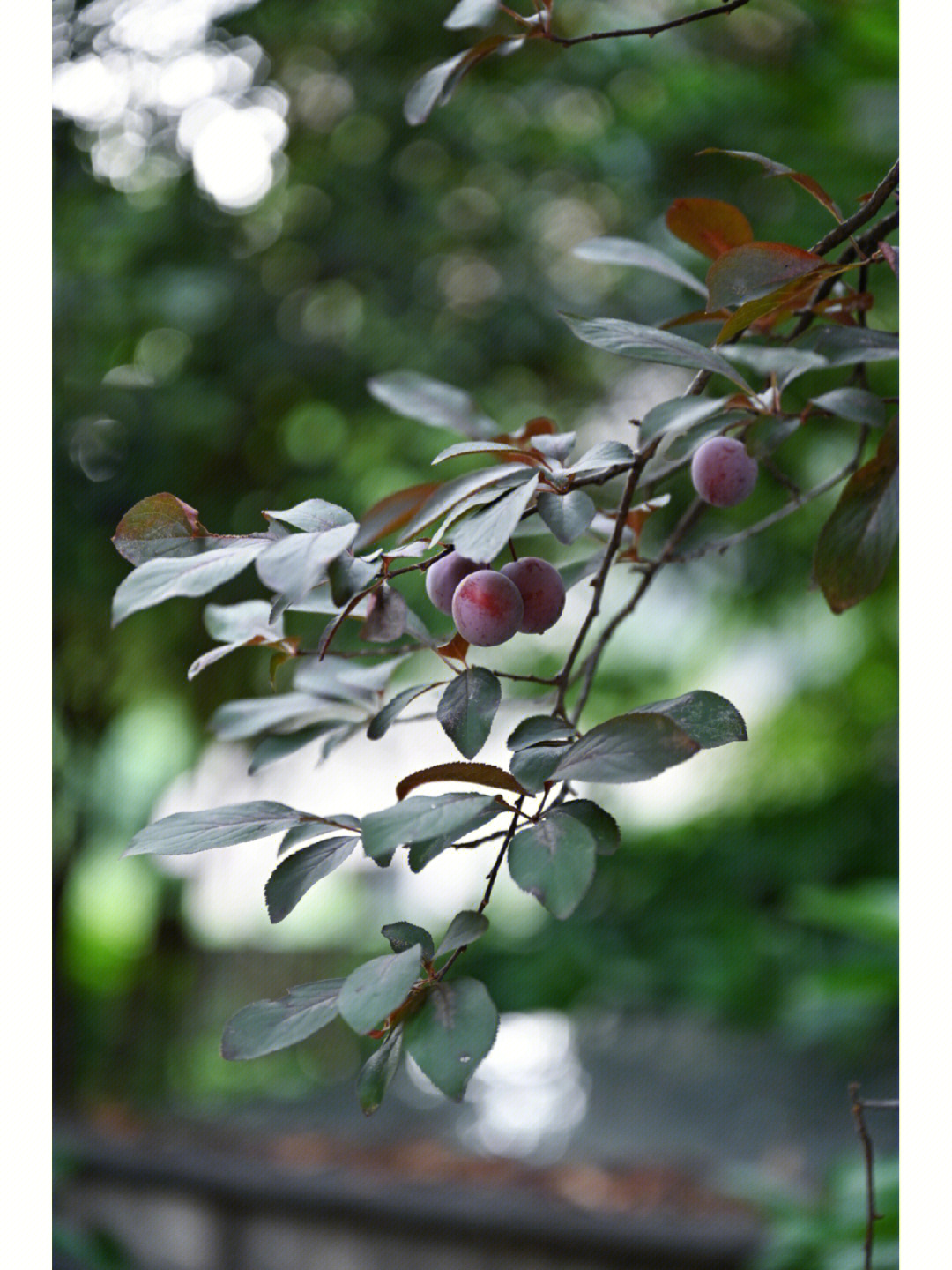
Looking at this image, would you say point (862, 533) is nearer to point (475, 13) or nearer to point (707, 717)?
point (707, 717)

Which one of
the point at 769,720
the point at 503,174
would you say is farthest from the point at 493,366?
the point at 769,720

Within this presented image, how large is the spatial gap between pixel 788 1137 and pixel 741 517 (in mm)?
1013

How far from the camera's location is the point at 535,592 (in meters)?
0.32

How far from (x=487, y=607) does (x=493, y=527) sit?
28 millimetres

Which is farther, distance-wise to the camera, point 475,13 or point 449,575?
point 475,13

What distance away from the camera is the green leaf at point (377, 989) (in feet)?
0.84

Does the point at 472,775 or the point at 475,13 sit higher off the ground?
the point at 475,13

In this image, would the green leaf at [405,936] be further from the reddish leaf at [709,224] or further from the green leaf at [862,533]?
the reddish leaf at [709,224]

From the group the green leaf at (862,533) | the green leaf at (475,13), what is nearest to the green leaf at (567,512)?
the green leaf at (862,533)

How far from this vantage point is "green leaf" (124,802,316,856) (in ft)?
1.01

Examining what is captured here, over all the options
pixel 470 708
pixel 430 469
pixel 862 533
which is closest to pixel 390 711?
pixel 470 708

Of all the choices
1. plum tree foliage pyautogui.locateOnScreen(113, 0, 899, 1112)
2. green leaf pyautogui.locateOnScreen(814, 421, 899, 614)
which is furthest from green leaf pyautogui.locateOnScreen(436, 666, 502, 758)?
green leaf pyautogui.locateOnScreen(814, 421, 899, 614)

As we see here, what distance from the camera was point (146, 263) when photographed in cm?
160
